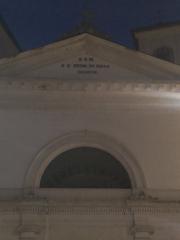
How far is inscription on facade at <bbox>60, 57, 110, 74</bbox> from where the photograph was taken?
13812 millimetres

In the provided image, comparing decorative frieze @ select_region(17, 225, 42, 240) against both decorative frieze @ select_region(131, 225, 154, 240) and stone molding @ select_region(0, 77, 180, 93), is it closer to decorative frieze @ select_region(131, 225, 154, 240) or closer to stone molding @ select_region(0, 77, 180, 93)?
decorative frieze @ select_region(131, 225, 154, 240)

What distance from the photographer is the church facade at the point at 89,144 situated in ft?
39.0

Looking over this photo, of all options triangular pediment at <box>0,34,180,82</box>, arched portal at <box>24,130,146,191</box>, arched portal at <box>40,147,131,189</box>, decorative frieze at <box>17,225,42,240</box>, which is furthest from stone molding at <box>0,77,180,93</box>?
decorative frieze at <box>17,225,42,240</box>

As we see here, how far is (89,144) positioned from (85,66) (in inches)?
95.7

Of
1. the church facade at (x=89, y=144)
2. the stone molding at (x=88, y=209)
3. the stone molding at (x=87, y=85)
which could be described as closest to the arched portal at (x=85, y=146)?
the church facade at (x=89, y=144)

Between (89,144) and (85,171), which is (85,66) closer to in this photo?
(89,144)

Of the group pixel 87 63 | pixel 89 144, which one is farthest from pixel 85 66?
pixel 89 144

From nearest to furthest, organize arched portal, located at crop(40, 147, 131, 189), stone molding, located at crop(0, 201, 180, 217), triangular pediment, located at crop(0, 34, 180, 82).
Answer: stone molding, located at crop(0, 201, 180, 217)
arched portal, located at crop(40, 147, 131, 189)
triangular pediment, located at crop(0, 34, 180, 82)

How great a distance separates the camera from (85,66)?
13.9m

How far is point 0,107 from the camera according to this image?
13.1 meters

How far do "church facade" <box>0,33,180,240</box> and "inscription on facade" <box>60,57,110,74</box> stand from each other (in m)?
0.03

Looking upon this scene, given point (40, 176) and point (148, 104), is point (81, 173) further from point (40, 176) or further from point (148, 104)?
point (148, 104)

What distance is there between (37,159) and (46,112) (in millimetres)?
1410

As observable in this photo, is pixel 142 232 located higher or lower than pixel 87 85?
lower
